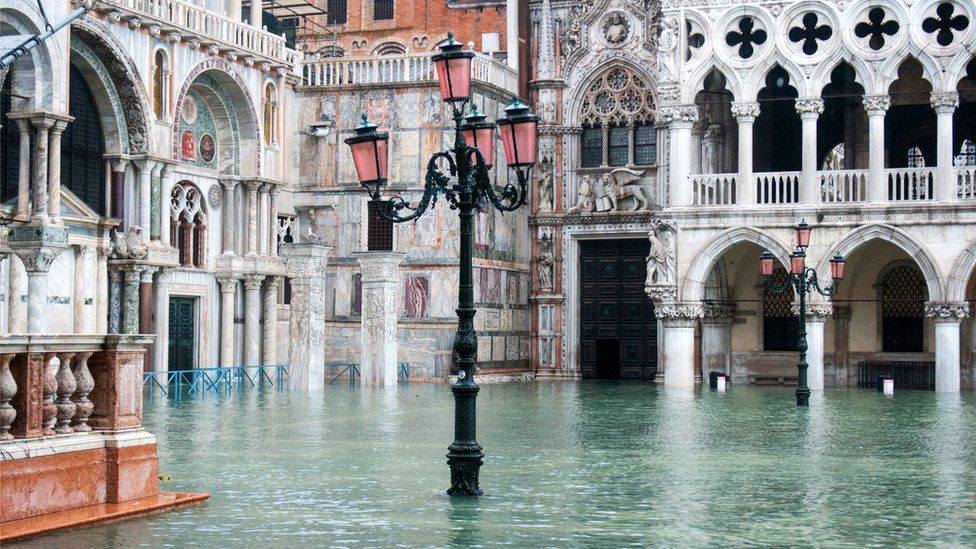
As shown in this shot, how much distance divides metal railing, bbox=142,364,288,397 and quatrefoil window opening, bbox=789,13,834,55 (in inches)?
574

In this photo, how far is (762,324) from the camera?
39875 mm

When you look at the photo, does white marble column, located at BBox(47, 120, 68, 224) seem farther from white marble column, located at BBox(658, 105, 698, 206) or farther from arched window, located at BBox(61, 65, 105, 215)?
white marble column, located at BBox(658, 105, 698, 206)

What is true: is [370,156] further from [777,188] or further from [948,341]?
[948,341]

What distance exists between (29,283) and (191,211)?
772 cm

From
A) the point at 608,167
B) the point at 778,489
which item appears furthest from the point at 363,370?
the point at 778,489

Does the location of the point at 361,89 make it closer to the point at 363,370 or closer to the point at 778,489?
the point at 363,370

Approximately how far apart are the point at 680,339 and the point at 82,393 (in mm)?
26476

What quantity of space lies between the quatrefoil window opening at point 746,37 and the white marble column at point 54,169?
16.4 m

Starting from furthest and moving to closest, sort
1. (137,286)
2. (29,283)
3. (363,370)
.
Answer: (363,370)
(137,286)
(29,283)

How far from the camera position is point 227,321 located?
35.0 m

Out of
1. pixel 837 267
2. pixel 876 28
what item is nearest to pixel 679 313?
pixel 837 267

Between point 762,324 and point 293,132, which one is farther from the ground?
point 293,132

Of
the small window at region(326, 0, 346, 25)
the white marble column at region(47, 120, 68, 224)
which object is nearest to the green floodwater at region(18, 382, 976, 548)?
the white marble column at region(47, 120, 68, 224)

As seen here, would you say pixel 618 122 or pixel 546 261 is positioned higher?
pixel 618 122
